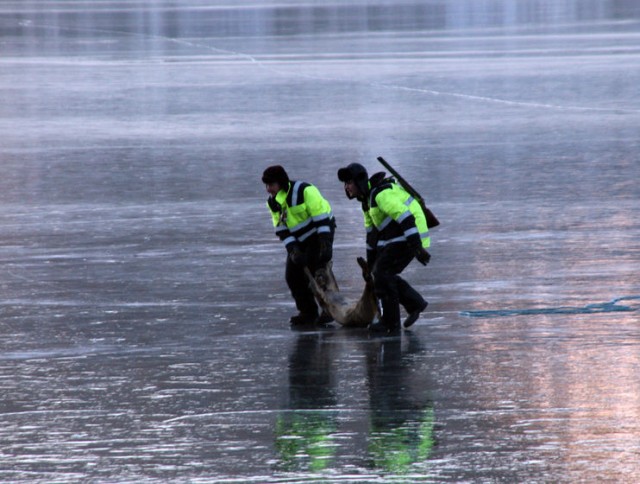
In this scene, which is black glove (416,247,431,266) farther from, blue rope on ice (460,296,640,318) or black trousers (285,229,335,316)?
black trousers (285,229,335,316)

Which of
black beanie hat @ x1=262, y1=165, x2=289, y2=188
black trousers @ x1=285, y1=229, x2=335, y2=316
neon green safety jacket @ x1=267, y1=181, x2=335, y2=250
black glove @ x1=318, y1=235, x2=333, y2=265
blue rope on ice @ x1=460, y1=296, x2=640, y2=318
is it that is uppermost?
black beanie hat @ x1=262, y1=165, x2=289, y2=188

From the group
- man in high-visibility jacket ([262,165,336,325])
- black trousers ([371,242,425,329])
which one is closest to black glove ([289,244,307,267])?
man in high-visibility jacket ([262,165,336,325])

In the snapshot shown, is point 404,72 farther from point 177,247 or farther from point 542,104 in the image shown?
point 177,247

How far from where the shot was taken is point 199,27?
65.6 meters

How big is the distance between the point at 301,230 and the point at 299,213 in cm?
15

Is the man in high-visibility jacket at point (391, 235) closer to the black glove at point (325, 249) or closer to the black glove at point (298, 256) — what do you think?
the black glove at point (325, 249)

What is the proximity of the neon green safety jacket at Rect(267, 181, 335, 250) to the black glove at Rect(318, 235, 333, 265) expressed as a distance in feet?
0.18

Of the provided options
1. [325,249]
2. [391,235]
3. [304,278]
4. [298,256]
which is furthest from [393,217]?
[304,278]

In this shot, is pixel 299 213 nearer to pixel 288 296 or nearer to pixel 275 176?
pixel 275 176

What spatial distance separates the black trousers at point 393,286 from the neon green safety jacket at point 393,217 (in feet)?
0.30

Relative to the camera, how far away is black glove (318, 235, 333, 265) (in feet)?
39.9

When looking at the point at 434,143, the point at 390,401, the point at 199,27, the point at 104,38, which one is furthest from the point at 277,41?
the point at 390,401

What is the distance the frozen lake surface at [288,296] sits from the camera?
329 inches

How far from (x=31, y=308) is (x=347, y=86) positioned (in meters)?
23.6
